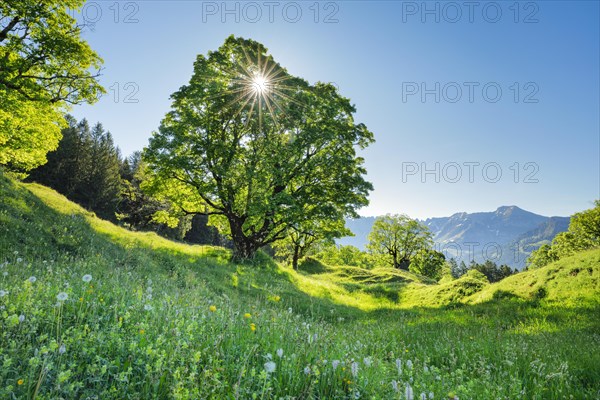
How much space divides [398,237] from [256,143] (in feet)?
188

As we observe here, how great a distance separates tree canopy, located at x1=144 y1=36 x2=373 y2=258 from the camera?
74.3ft

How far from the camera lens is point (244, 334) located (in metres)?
4.24

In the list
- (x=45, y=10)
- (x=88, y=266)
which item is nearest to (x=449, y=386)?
(x=88, y=266)

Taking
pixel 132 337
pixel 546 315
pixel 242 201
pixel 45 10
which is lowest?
pixel 546 315

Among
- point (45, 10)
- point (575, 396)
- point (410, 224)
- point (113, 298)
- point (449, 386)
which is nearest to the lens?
point (449, 386)

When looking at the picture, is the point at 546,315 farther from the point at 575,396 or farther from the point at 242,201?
the point at 242,201

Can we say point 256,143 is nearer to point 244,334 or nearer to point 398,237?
point 244,334

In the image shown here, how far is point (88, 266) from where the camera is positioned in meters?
8.38

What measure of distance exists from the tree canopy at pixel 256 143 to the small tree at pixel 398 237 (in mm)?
51286

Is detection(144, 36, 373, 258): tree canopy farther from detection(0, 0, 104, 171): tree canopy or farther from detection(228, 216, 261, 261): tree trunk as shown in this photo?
detection(0, 0, 104, 171): tree canopy

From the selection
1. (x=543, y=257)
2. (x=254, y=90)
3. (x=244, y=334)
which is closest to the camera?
(x=244, y=334)

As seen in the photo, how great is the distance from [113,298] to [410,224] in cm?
7319

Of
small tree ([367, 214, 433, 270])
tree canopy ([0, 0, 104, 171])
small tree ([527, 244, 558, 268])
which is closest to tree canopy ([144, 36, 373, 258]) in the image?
tree canopy ([0, 0, 104, 171])

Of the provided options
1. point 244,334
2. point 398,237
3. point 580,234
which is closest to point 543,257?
point 580,234
